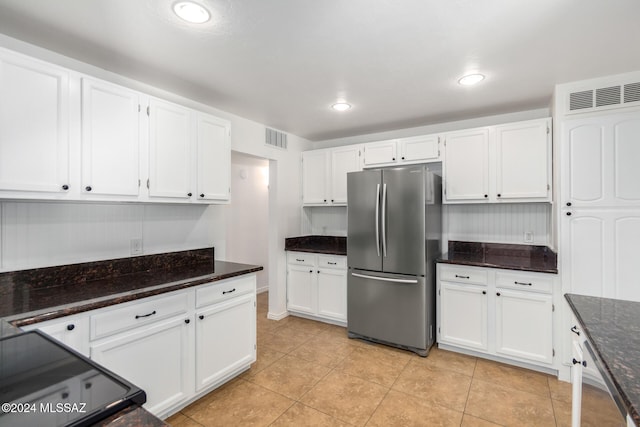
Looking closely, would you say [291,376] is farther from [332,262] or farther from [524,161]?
[524,161]

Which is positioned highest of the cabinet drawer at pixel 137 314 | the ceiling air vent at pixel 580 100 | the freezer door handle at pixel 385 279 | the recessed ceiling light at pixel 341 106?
the recessed ceiling light at pixel 341 106

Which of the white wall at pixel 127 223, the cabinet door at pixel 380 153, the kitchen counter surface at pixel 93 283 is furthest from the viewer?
the cabinet door at pixel 380 153

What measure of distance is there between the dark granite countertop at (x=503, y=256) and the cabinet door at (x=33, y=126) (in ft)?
10.1

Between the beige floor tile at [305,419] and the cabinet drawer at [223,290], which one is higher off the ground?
the cabinet drawer at [223,290]

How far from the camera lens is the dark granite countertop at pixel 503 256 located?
2.68m

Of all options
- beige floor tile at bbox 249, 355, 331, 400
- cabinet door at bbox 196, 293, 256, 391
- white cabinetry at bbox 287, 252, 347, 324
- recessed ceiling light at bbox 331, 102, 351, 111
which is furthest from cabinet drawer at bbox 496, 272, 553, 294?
cabinet door at bbox 196, 293, 256, 391

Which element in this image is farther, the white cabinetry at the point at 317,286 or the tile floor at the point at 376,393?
the white cabinetry at the point at 317,286

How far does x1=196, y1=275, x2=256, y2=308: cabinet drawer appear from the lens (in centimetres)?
218

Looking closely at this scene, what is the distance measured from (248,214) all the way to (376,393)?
3.47 metres

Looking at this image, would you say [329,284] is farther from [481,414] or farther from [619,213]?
[619,213]

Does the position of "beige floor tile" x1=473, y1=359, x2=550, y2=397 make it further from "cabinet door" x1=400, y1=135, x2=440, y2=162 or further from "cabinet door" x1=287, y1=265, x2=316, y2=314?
"cabinet door" x1=400, y1=135, x2=440, y2=162

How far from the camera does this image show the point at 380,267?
3.14 meters

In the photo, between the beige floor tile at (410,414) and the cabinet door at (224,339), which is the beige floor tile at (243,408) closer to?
the cabinet door at (224,339)

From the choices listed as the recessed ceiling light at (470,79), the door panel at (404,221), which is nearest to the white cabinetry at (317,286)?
the door panel at (404,221)
